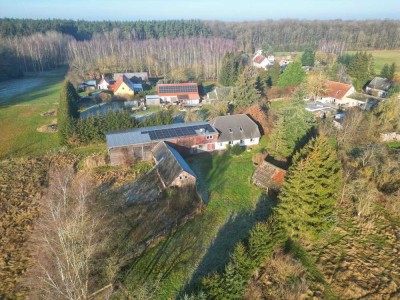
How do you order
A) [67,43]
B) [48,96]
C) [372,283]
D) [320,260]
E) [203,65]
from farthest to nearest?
1. [67,43]
2. [203,65]
3. [48,96]
4. [320,260]
5. [372,283]

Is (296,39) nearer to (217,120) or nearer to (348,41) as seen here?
(348,41)

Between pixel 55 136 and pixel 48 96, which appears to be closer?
pixel 55 136

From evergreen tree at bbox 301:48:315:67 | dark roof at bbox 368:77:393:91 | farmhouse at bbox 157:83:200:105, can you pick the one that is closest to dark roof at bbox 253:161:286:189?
farmhouse at bbox 157:83:200:105

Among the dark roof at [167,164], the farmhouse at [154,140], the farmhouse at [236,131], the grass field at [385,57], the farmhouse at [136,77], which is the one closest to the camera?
the dark roof at [167,164]

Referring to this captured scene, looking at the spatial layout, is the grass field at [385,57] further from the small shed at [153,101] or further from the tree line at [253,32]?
the small shed at [153,101]

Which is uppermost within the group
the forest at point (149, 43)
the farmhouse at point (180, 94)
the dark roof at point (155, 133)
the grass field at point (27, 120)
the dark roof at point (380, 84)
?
the forest at point (149, 43)

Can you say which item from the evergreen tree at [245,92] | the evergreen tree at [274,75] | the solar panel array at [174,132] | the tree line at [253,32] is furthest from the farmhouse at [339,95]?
the tree line at [253,32]

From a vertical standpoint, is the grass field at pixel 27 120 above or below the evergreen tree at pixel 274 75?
below

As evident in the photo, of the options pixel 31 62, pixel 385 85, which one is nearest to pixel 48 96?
pixel 31 62

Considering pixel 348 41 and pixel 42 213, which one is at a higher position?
pixel 348 41
